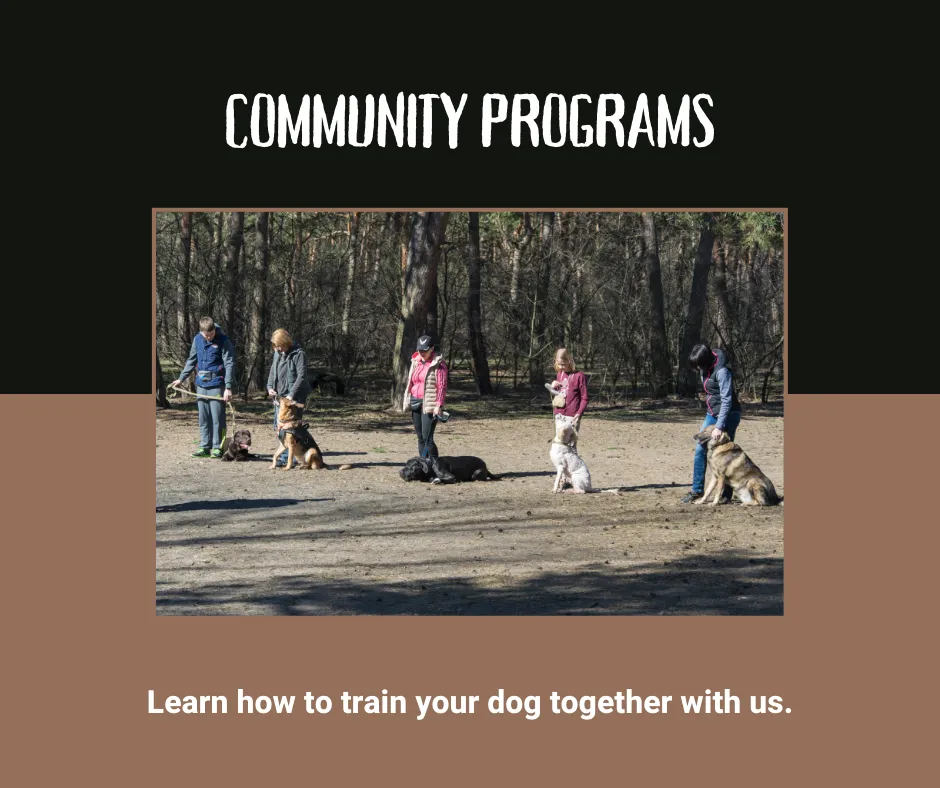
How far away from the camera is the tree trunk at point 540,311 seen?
28562 mm

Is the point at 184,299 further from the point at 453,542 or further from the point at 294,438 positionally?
the point at 453,542

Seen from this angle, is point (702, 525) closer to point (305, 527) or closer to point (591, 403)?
point (305, 527)

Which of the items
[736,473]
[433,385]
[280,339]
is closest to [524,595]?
[736,473]

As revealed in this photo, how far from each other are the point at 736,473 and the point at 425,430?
167 inches

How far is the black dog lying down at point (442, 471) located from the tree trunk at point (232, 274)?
1166 cm

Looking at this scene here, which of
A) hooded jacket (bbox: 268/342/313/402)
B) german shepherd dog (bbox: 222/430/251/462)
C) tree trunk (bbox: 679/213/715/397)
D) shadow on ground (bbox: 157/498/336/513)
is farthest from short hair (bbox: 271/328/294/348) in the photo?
tree trunk (bbox: 679/213/715/397)

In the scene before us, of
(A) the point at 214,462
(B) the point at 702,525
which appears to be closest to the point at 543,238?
(A) the point at 214,462

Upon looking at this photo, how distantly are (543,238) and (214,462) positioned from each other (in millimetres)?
15582

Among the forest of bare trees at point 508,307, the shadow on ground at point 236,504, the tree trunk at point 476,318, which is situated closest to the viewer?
the shadow on ground at point 236,504

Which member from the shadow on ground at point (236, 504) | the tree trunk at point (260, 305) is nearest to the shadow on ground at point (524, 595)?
the shadow on ground at point (236, 504)

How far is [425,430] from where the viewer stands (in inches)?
621

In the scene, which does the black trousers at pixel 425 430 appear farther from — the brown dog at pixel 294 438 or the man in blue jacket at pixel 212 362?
the man in blue jacket at pixel 212 362

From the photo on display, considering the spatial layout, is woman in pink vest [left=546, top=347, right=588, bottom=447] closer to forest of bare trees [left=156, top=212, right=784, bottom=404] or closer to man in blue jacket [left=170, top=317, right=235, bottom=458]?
man in blue jacket [left=170, top=317, right=235, bottom=458]
